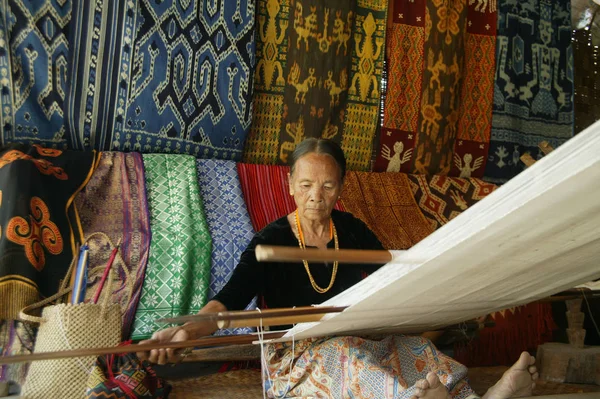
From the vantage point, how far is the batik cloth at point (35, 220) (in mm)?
2283

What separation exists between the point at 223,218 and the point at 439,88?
69.6 inches

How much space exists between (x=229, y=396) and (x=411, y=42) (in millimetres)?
2561

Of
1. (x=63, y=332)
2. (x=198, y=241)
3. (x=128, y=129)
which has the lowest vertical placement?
(x=63, y=332)

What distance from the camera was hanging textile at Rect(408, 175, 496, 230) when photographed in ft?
12.1

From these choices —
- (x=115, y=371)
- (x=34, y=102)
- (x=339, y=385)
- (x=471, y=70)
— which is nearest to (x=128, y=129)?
(x=34, y=102)

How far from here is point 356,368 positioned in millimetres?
1736

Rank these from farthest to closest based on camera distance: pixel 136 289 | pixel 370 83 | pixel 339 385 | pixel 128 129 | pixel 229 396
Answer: pixel 370 83 → pixel 128 129 → pixel 136 289 → pixel 229 396 → pixel 339 385

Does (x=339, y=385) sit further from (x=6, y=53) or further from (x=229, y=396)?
(x=6, y=53)

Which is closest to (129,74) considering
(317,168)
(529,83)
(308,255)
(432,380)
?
(317,168)

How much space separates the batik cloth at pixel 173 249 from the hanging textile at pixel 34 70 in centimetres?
45

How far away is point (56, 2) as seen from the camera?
2895 mm

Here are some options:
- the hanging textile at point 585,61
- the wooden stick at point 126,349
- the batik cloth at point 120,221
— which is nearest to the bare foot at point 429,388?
the wooden stick at point 126,349

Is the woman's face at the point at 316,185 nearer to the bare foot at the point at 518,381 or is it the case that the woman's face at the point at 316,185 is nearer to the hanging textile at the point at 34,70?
the bare foot at the point at 518,381

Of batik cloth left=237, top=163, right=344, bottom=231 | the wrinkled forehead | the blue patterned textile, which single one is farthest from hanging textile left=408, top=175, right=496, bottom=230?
the wrinkled forehead
